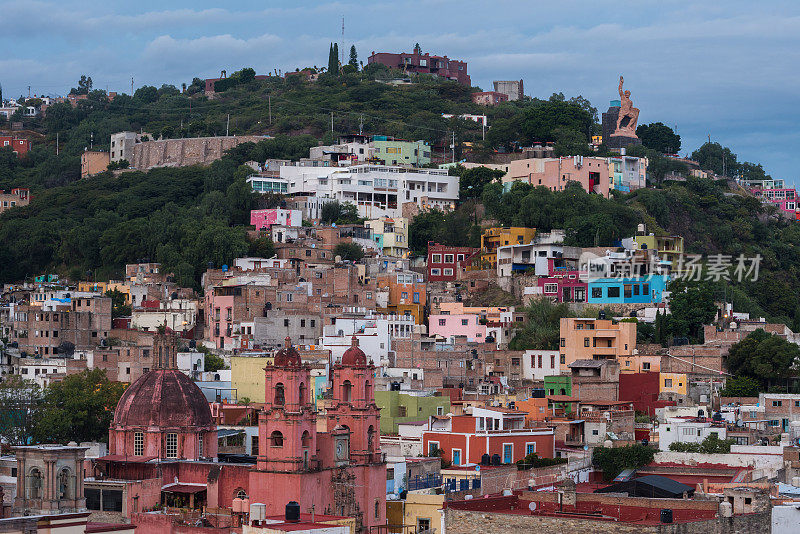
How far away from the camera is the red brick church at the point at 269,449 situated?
125ft

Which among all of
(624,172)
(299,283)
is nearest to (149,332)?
(299,283)

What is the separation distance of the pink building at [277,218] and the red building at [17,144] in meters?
39.3

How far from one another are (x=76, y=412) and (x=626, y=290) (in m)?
29.9

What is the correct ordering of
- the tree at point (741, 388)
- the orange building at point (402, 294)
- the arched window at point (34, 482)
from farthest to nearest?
the orange building at point (402, 294) < the tree at point (741, 388) < the arched window at point (34, 482)

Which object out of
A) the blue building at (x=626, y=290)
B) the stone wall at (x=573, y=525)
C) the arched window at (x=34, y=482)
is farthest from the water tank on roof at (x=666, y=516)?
the blue building at (x=626, y=290)

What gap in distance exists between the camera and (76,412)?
48.5 m

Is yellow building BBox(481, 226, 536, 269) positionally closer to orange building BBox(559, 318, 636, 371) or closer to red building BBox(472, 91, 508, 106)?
orange building BBox(559, 318, 636, 371)

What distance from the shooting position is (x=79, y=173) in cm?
10375

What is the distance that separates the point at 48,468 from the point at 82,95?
112631 mm

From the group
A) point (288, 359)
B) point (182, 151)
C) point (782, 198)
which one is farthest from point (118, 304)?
point (782, 198)

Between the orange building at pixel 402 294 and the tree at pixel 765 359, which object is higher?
the orange building at pixel 402 294

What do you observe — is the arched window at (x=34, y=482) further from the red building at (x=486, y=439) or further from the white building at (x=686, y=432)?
the white building at (x=686, y=432)

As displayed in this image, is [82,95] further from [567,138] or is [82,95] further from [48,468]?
[48,468]

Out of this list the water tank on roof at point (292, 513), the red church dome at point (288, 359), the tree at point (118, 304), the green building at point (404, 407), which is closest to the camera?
the water tank on roof at point (292, 513)
